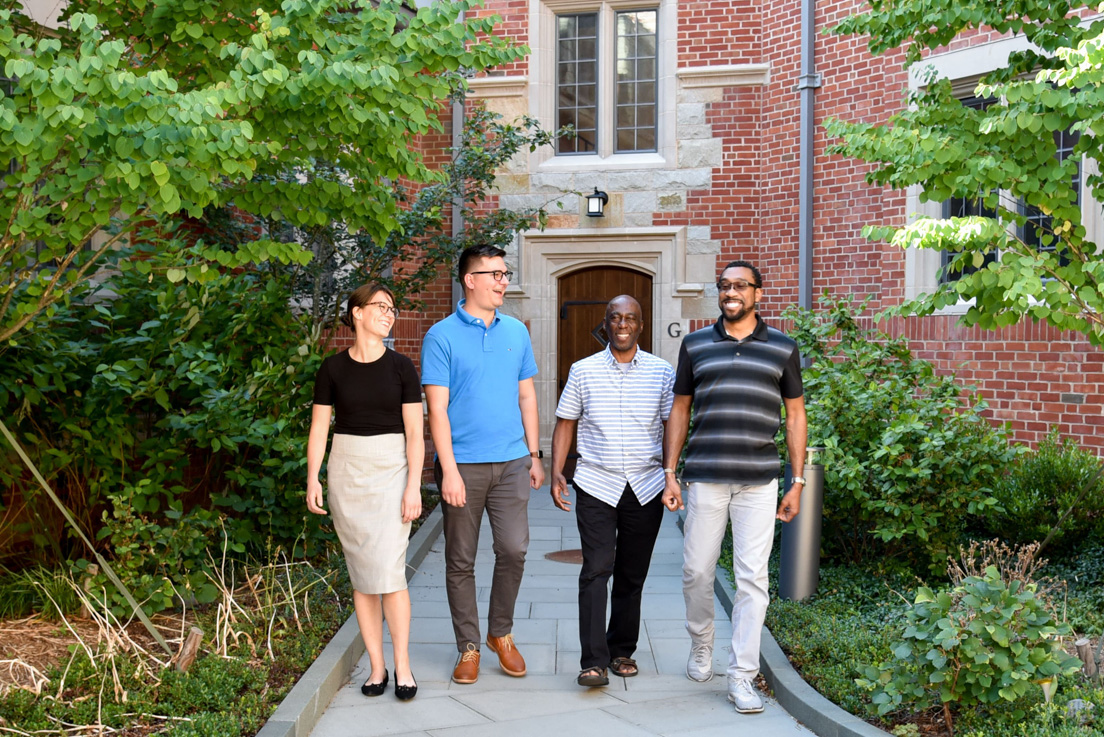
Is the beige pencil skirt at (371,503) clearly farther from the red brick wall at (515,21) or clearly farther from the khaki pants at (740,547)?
the red brick wall at (515,21)

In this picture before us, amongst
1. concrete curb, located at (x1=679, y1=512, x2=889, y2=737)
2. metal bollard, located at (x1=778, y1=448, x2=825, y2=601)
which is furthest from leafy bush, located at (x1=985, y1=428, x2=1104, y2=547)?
concrete curb, located at (x1=679, y1=512, x2=889, y2=737)

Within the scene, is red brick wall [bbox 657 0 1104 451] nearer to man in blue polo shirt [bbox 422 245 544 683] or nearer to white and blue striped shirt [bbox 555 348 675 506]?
white and blue striped shirt [bbox 555 348 675 506]

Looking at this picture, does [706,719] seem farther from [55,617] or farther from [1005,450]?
[55,617]

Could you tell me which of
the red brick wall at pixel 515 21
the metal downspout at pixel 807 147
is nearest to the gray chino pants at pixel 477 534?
the metal downspout at pixel 807 147

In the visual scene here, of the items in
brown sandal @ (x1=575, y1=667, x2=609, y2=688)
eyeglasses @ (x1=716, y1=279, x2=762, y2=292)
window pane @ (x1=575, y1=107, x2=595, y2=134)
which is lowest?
brown sandal @ (x1=575, y1=667, x2=609, y2=688)

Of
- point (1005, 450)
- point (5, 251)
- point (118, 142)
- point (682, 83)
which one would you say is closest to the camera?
point (118, 142)

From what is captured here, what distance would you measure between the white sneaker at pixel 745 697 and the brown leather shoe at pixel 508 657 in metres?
1.06

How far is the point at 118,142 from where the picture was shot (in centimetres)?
361

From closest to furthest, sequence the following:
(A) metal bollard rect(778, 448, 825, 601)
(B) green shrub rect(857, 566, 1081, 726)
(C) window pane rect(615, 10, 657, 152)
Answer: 1. (B) green shrub rect(857, 566, 1081, 726)
2. (A) metal bollard rect(778, 448, 825, 601)
3. (C) window pane rect(615, 10, 657, 152)

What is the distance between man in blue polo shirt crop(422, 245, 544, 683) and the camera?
487 centimetres

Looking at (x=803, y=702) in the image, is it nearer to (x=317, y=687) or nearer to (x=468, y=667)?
(x=468, y=667)

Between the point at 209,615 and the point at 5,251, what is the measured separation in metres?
2.14

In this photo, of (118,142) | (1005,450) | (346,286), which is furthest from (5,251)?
(1005,450)

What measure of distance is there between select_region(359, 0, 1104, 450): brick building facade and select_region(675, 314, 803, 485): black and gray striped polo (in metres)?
5.20
